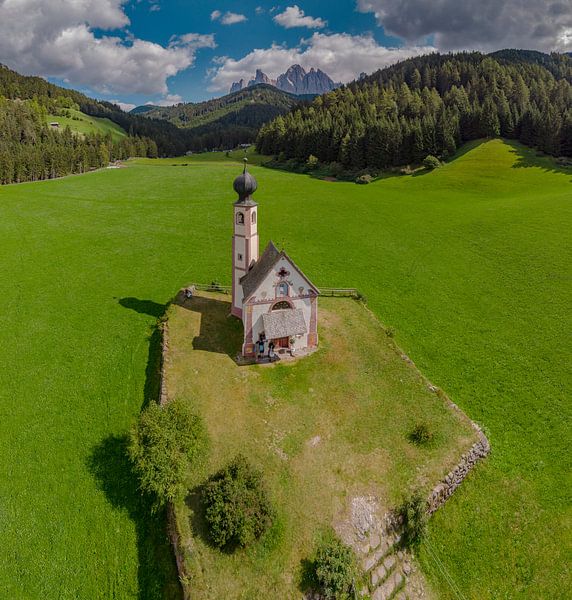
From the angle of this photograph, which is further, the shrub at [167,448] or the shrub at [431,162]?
the shrub at [431,162]

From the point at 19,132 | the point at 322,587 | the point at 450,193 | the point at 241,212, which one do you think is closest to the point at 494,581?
the point at 322,587

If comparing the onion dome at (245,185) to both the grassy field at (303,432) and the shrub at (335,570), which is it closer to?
the grassy field at (303,432)

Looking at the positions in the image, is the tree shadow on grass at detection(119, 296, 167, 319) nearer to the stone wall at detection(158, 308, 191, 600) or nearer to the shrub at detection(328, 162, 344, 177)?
the stone wall at detection(158, 308, 191, 600)

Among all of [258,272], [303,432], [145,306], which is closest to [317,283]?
[258,272]

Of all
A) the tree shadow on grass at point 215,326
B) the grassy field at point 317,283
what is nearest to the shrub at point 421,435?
the grassy field at point 317,283

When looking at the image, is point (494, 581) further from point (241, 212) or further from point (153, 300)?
point (153, 300)

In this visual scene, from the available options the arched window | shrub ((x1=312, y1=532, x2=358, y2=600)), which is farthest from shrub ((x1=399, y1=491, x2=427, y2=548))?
the arched window
